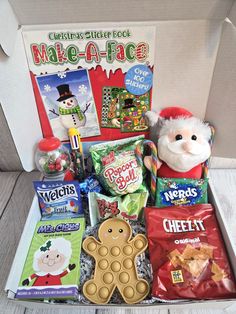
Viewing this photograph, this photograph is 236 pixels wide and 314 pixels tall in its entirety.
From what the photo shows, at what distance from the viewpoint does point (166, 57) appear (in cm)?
69

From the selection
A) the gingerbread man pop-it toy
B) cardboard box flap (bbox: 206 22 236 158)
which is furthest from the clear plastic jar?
cardboard box flap (bbox: 206 22 236 158)

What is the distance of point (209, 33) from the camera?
64 cm

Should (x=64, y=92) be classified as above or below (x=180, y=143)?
above

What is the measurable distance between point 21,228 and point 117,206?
28 centimetres

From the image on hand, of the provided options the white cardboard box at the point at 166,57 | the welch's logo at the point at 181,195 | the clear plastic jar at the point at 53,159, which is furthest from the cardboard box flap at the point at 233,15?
the clear plastic jar at the point at 53,159

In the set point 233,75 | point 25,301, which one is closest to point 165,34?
point 233,75

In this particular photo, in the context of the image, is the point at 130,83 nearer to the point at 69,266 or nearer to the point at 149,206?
the point at 149,206

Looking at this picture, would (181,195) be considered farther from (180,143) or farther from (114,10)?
(114,10)

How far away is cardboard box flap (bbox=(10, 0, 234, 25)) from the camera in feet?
1.93

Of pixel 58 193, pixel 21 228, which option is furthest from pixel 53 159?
pixel 21 228

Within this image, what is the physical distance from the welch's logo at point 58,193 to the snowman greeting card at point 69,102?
0.54 ft

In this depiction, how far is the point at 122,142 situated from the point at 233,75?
0.33 meters

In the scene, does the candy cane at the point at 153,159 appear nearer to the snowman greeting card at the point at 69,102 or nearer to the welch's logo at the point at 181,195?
the welch's logo at the point at 181,195

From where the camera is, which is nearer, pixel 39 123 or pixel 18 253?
pixel 18 253
